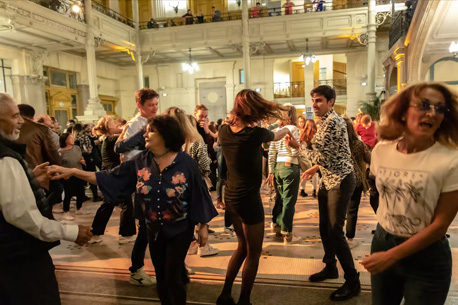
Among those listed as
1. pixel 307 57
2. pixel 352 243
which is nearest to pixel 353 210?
pixel 352 243

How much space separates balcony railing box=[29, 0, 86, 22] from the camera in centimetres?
1077

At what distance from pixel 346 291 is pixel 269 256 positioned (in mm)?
1130

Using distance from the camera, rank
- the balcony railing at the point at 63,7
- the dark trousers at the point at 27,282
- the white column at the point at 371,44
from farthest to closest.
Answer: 1. the white column at the point at 371,44
2. the balcony railing at the point at 63,7
3. the dark trousers at the point at 27,282

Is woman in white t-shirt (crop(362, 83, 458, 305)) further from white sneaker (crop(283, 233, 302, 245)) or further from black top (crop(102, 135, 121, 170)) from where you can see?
black top (crop(102, 135, 121, 170))

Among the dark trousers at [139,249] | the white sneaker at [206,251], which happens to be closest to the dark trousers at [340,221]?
the white sneaker at [206,251]

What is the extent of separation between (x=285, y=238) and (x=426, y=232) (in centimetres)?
291

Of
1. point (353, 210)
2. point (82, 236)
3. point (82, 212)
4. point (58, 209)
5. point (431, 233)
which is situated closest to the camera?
point (431, 233)

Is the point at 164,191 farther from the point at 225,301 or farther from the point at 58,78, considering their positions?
the point at 58,78

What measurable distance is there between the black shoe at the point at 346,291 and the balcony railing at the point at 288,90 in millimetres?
16800

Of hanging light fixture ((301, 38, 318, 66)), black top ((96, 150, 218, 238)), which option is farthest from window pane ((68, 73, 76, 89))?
black top ((96, 150, 218, 238))

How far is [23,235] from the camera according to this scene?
1.56 meters

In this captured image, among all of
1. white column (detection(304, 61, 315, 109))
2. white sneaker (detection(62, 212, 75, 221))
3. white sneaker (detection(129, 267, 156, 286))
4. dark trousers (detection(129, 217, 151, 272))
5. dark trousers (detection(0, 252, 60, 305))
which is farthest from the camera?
white column (detection(304, 61, 315, 109))

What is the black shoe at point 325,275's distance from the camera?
3082 millimetres

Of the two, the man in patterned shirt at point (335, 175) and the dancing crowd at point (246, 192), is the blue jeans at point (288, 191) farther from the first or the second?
the man in patterned shirt at point (335, 175)
